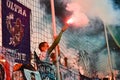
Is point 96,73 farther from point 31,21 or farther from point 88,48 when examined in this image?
point 31,21

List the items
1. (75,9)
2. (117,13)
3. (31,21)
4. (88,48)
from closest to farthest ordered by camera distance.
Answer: (31,21)
(75,9)
(88,48)
(117,13)

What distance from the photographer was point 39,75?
4219 mm

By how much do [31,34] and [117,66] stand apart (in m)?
3.96

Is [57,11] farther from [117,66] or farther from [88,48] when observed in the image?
[117,66]

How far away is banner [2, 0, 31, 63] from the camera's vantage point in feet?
12.4

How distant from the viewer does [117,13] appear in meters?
7.59

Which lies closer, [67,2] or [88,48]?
[67,2]


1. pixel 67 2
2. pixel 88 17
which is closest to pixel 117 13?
pixel 88 17

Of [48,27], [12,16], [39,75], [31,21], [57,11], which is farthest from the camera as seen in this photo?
[57,11]

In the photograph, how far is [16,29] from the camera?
398 cm

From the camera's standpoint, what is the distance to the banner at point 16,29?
379cm

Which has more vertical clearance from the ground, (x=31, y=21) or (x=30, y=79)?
(x=31, y=21)

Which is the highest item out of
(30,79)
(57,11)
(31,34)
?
(57,11)

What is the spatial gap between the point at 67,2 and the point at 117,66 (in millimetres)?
2596
